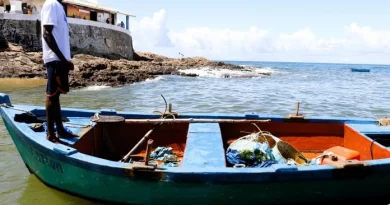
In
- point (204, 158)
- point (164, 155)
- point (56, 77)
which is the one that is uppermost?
point (56, 77)

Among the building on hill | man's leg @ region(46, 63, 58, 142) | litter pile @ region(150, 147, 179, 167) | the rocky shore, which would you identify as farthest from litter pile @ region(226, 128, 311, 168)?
the building on hill

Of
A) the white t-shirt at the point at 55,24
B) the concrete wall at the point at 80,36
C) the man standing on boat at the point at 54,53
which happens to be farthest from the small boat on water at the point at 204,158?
the concrete wall at the point at 80,36

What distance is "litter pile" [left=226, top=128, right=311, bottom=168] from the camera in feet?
16.5

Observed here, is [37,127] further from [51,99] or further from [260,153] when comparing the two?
[260,153]

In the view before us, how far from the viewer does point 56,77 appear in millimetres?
4648

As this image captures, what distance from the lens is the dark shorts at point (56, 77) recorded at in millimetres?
4609

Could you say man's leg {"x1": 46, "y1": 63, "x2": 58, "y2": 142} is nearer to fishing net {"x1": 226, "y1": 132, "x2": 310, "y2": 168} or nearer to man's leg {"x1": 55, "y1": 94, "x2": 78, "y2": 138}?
man's leg {"x1": 55, "y1": 94, "x2": 78, "y2": 138}

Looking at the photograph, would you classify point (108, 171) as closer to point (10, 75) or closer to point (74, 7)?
point (10, 75)

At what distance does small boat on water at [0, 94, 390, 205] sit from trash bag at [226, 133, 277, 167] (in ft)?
0.05

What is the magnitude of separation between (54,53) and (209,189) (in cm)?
234

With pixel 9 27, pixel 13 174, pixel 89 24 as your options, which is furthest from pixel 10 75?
pixel 13 174

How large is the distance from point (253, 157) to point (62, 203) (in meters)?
2.47

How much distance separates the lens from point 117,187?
4.32 m

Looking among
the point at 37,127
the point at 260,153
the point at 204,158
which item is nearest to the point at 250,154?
the point at 260,153
